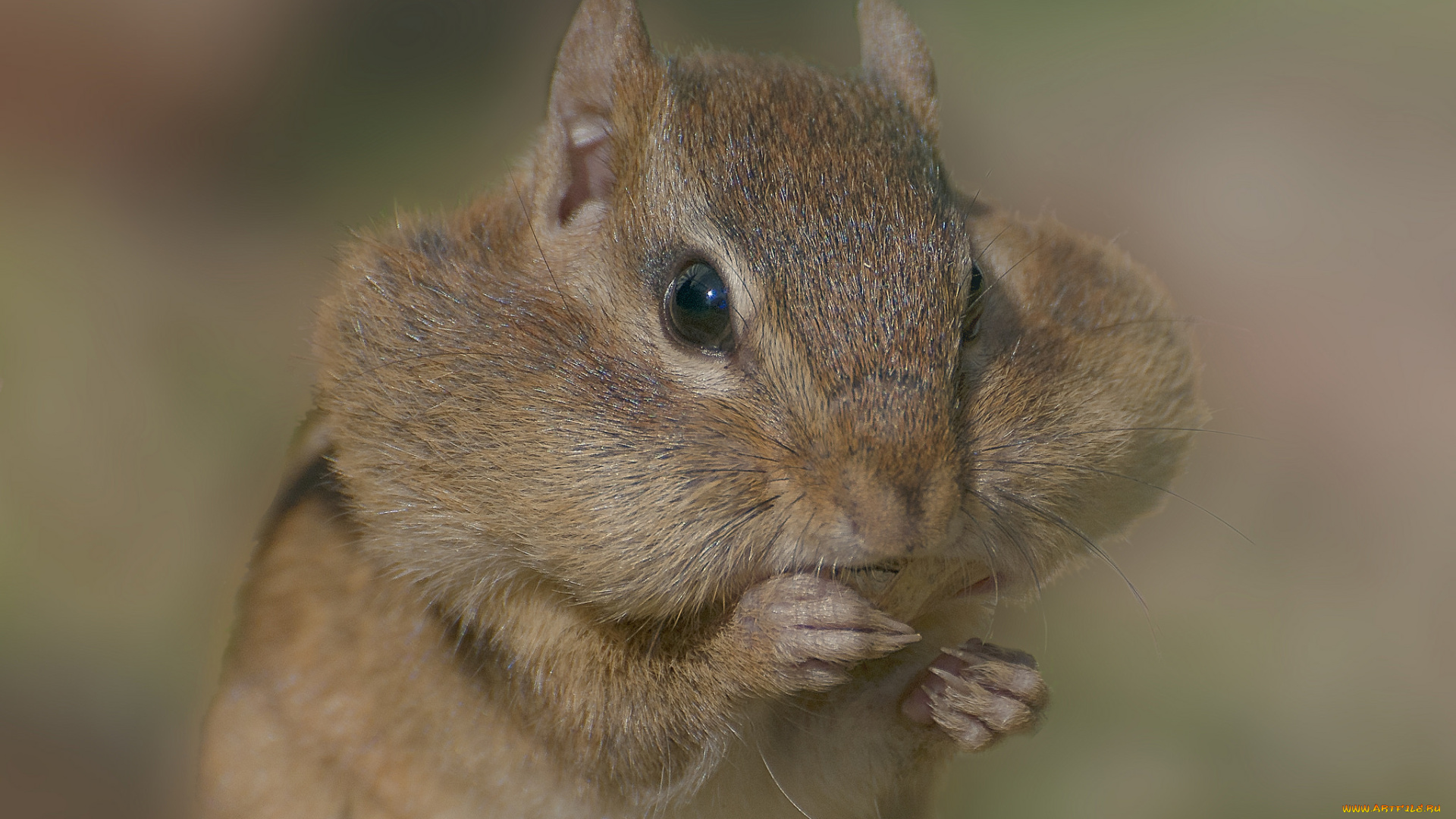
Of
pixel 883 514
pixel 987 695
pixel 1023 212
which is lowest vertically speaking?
pixel 987 695

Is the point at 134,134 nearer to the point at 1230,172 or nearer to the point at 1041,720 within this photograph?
the point at 1041,720

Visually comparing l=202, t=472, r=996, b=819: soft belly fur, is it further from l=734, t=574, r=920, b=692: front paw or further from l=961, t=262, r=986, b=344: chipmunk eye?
l=961, t=262, r=986, b=344: chipmunk eye

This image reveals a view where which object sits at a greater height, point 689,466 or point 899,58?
point 899,58

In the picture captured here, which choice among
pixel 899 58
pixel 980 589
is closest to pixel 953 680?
pixel 980 589

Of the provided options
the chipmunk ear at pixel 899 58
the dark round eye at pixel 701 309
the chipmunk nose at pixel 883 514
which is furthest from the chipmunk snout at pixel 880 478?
the chipmunk ear at pixel 899 58

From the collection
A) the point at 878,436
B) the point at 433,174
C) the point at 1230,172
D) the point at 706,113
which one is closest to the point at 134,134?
the point at 433,174

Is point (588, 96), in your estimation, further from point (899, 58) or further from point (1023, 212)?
point (1023, 212)
